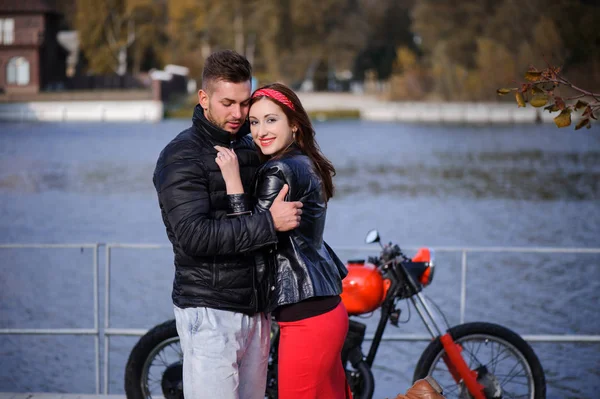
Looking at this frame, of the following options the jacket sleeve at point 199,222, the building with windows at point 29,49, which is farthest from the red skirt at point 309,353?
the building with windows at point 29,49

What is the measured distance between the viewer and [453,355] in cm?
427

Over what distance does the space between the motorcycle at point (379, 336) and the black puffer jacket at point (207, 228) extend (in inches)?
49.1

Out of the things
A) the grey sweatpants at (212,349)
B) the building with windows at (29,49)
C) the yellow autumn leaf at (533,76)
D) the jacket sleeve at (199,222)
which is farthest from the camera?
the building with windows at (29,49)

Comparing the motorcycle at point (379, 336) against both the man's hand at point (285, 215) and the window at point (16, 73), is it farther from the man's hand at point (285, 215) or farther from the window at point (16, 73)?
the window at point (16, 73)

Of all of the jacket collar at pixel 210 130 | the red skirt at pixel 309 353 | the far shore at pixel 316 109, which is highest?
the far shore at pixel 316 109

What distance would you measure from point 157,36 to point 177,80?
12247 millimetres

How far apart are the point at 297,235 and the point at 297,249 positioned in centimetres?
5

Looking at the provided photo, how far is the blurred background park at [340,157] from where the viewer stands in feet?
39.1

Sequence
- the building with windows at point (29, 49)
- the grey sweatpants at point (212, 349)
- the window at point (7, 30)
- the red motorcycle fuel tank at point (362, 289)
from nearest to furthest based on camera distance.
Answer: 1. the grey sweatpants at point (212, 349)
2. the red motorcycle fuel tank at point (362, 289)
3. the building with windows at point (29, 49)
4. the window at point (7, 30)

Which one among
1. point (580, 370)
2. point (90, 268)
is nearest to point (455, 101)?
point (90, 268)

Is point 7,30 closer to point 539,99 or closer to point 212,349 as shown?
point 212,349

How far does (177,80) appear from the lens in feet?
293

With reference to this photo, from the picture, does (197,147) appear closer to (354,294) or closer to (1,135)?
(354,294)

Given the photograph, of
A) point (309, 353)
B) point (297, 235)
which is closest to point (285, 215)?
point (297, 235)
